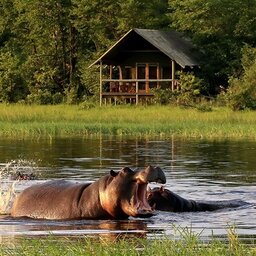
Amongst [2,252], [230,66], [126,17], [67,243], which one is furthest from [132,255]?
[126,17]

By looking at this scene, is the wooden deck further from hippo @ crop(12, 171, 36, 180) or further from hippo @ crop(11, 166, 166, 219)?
hippo @ crop(11, 166, 166, 219)

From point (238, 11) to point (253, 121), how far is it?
15.3 m

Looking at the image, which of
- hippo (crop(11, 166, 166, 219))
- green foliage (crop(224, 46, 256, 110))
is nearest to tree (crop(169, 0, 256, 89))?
green foliage (crop(224, 46, 256, 110))

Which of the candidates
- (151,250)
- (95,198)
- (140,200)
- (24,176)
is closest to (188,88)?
(24,176)

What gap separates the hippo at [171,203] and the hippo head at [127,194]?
0.93m

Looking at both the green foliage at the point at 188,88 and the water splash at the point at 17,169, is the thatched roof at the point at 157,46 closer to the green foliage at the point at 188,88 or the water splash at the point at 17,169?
the green foliage at the point at 188,88

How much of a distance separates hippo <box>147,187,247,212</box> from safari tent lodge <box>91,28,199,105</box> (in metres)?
32.1

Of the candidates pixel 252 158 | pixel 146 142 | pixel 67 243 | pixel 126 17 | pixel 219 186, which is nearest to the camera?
pixel 67 243

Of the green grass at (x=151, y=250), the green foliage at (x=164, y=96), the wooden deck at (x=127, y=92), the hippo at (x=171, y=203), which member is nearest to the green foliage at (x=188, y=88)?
the green foliage at (x=164, y=96)

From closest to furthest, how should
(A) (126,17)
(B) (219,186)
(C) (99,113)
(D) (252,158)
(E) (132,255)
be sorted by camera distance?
(E) (132,255), (B) (219,186), (D) (252,158), (C) (99,113), (A) (126,17)

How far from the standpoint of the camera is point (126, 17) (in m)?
49.6

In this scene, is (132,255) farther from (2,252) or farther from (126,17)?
(126,17)

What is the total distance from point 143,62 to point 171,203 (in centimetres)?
3634

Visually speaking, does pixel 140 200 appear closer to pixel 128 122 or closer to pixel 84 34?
pixel 128 122
